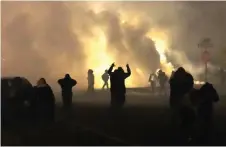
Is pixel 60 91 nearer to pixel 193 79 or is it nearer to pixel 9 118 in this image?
pixel 9 118

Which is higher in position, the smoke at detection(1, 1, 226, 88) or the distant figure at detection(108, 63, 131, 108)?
the smoke at detection(1, 1, 226, 88)

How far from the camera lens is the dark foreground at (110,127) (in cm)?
335

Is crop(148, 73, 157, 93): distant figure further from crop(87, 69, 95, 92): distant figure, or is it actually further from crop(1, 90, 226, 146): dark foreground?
crop(87, 69, 95, 92): distant figure

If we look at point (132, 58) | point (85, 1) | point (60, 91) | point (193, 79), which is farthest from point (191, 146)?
point (85, 1)

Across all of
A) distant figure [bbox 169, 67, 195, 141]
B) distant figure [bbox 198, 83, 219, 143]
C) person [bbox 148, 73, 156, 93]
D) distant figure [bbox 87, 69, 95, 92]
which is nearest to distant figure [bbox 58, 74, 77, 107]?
distant figure [bbox 87, 69, 95, 92]

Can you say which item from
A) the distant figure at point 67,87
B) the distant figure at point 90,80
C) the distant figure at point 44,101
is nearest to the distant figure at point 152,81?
the distant figure at point 90,80

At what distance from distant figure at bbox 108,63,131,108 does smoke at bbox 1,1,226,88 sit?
50 millimetres

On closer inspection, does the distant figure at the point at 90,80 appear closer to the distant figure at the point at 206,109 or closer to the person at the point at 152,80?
the person at the point at 152,80

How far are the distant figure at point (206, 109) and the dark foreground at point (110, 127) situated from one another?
0.14ft

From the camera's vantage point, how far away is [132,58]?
11.3 ft

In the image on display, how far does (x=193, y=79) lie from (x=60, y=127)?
1000 millimetres

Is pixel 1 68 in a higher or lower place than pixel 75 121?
higher

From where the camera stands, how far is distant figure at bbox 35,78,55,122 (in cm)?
341

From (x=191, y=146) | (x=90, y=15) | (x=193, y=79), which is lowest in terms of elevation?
(x=191, y=146)
